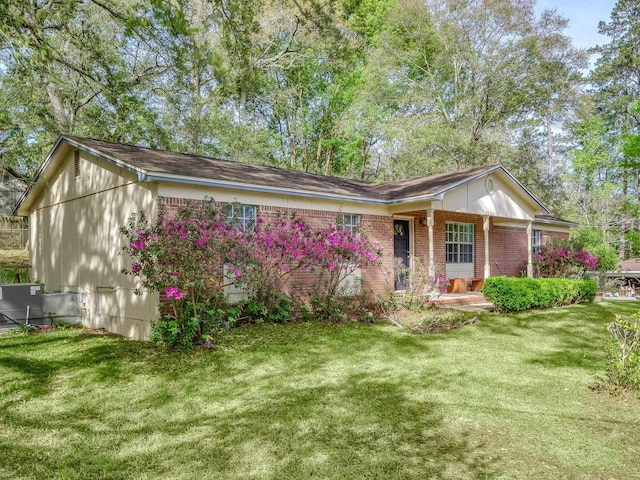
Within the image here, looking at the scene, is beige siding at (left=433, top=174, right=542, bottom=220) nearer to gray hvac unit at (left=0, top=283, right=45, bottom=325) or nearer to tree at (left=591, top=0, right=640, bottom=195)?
gray hvac unit at (left=0, top=283, right=45, bottom=325)

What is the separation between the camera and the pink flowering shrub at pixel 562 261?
17.5 metres

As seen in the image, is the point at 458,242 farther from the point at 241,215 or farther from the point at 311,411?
the point at 311,411

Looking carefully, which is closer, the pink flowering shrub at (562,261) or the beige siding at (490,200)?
the beige siding at (490,200)

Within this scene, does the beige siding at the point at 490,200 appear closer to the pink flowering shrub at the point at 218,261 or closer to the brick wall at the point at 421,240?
the brick wall at the point at 421,240

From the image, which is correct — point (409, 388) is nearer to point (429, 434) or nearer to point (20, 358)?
point (429, 434)

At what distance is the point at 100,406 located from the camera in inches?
213

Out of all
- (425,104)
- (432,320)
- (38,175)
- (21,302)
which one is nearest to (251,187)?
(432,320)

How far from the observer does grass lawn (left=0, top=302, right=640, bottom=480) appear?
3875 mm

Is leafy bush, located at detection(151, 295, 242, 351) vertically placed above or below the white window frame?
below

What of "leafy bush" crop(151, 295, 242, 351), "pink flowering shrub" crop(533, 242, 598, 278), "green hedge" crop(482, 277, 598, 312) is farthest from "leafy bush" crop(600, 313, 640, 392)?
"pink flowering shrub" crop(533, 242, 598, 278)

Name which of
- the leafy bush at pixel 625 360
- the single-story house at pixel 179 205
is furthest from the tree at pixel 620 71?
the leafy bush at pixel 625 360

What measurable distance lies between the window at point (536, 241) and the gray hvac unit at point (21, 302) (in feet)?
61.4

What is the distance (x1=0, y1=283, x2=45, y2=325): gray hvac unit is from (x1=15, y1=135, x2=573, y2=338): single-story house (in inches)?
39.7

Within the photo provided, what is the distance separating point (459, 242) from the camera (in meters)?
16.5
